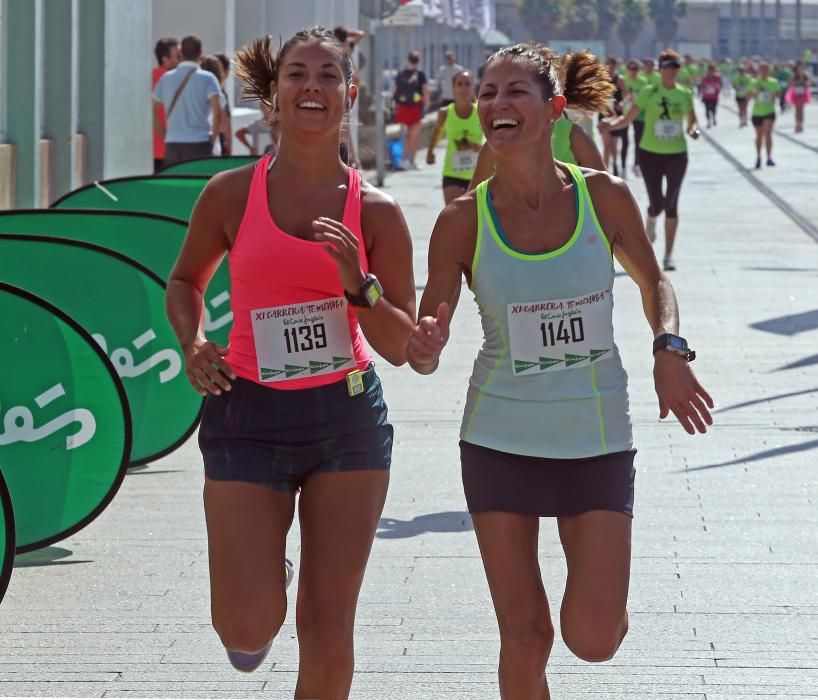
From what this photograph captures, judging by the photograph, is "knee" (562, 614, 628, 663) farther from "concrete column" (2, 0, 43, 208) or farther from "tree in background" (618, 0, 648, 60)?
"tree in background" (618, 0, 648, 60)

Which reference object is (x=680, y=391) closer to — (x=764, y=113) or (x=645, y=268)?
(x=645, y=268)

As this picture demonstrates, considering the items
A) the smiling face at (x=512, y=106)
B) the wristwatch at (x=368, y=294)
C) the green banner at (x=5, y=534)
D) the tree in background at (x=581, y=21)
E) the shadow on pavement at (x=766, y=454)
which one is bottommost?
the shadow on pavement at (x=766, y=454)

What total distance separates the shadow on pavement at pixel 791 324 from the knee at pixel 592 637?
26.3ft

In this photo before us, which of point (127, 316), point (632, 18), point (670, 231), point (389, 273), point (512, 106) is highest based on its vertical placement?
point (632, 18)

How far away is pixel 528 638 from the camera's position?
4184 millimetres

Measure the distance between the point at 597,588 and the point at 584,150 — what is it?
6.59 metres

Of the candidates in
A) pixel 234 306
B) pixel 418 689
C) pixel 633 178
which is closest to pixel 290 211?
pixel 234 306

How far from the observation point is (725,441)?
8.56 meters

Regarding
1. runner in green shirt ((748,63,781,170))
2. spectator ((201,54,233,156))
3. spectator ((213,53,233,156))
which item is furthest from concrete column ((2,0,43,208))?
runner in green shirt ((748,63,781,170))

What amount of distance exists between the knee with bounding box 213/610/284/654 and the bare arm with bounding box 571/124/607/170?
6439 millimetres

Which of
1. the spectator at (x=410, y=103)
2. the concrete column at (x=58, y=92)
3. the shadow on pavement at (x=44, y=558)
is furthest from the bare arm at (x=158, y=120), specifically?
the spectator at (x=410, y=103)

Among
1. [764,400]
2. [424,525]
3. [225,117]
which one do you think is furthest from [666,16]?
[424,525]

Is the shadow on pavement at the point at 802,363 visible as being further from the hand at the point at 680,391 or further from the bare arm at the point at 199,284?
the bare arm at the point at 199,284

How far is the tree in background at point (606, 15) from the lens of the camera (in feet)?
577
